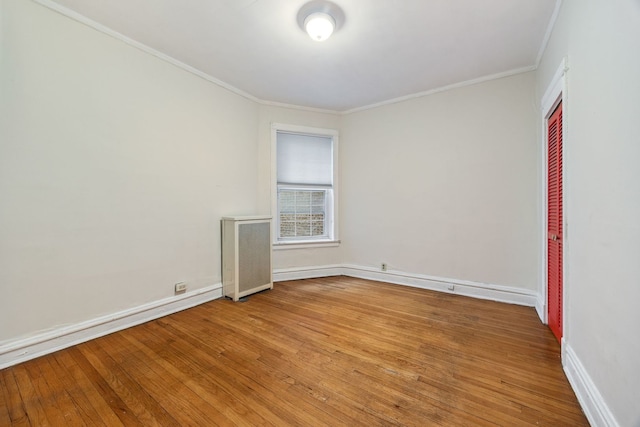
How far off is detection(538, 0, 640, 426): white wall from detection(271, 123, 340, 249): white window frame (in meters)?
2.87

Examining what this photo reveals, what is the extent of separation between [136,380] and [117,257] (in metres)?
1.17

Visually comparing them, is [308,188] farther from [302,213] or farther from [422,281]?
[422,281]

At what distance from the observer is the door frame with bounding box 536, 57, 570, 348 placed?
71.9 inches

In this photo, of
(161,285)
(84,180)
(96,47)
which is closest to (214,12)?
(96,47)

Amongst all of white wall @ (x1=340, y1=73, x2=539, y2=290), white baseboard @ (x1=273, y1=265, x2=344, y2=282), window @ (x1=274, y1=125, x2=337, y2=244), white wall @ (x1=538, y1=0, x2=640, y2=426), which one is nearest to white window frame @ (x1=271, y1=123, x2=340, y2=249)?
window @ (x1=274, y1=125, x2=337, y2=244)

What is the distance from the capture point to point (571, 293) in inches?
68.6

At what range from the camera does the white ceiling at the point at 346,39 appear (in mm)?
2039

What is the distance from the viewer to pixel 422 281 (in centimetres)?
363

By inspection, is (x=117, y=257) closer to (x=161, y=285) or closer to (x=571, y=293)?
(x=161, y=285)

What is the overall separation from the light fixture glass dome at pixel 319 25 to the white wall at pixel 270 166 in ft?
6.00

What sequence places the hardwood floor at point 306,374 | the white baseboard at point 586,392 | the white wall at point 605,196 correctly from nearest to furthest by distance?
the white wall at point 605,196, the white baseboard at point 586,392, the hardwood floor at point 306,374

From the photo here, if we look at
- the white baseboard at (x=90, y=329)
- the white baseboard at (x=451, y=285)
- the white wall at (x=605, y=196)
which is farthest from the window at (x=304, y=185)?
the white wall at (x=605, y=196)

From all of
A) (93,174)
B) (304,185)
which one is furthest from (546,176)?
(93,174)

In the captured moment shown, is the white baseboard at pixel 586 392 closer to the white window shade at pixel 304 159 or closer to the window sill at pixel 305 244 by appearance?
the window sill at pixel 305 244
